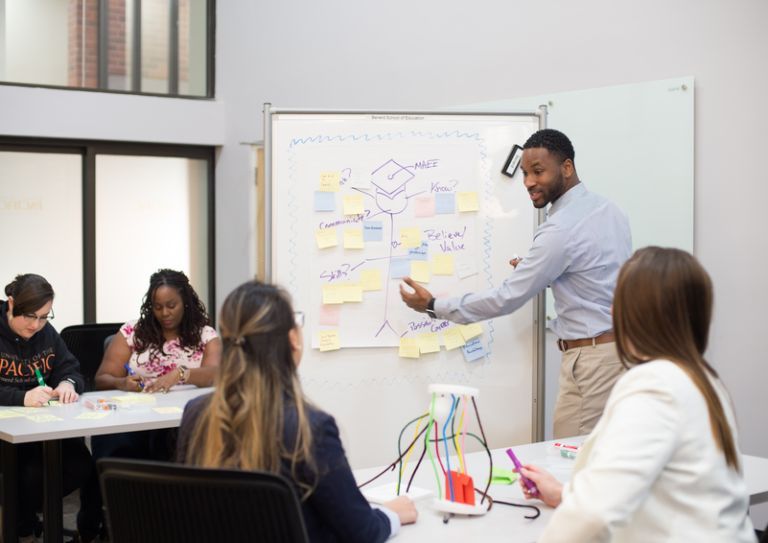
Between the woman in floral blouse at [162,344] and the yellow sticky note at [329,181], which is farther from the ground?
the yellow sticky note at [329,181]

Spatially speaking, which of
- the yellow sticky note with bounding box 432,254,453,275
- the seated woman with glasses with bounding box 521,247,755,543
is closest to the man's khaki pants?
the yellow sticky note with bounding box 432,254,453,275

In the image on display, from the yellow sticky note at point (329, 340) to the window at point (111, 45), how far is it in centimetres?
308

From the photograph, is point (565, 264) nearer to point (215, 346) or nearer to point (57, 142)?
point (215, 346)

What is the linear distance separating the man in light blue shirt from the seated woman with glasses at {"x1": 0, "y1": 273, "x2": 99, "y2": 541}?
1.60m

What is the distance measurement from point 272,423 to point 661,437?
0.68 m

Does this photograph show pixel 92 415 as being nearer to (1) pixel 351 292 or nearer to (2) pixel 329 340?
(2) pixel 329 340

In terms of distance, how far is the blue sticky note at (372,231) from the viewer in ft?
11.3

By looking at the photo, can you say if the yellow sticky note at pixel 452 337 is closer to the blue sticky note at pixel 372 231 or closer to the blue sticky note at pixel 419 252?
the blue sticky note at pixel 419 252

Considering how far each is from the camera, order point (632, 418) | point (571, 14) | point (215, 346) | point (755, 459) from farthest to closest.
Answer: point (571, 14) < point (215, 346) < point (755, 459) < point (632, 418)

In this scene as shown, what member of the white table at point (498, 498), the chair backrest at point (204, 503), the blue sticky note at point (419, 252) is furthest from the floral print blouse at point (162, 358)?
the chair backrest at point (204, 503)

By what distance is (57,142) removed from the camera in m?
5.54

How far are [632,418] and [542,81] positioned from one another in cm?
306

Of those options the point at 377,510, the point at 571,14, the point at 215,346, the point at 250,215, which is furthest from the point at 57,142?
the point at 377,510

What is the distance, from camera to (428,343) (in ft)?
11.4
